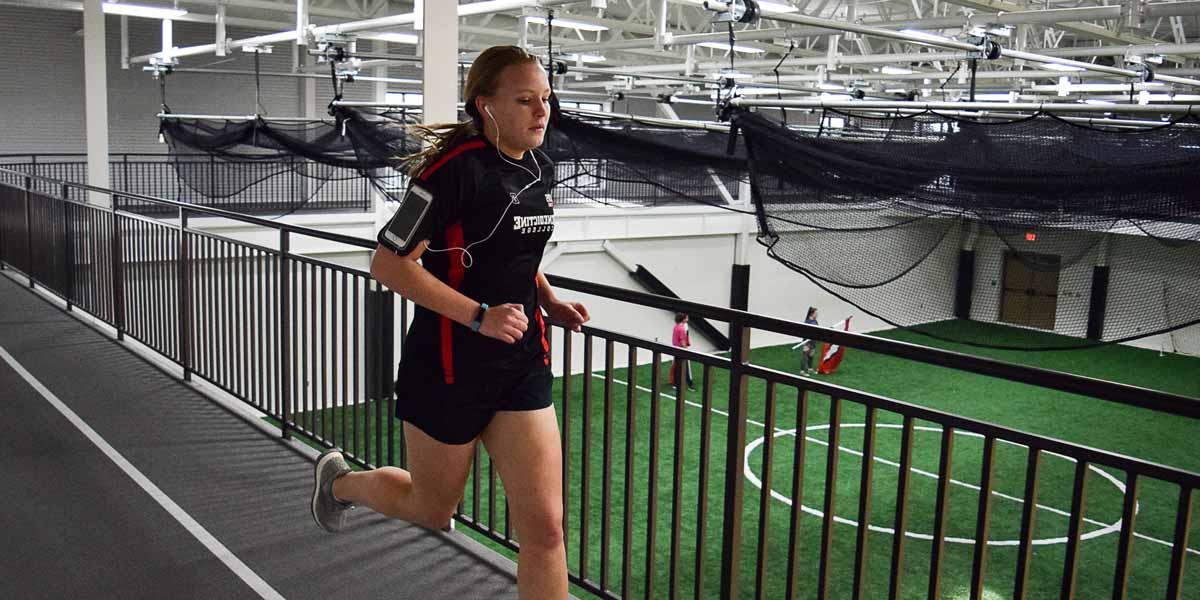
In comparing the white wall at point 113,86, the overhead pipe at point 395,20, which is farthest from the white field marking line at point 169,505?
the white wall at point 113,86

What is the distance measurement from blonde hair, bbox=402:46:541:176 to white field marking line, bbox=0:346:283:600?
1.56 meters

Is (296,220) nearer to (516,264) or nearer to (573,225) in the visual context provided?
(573,225)

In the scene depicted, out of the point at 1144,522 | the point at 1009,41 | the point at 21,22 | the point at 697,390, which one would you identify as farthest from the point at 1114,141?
the point at 21,22

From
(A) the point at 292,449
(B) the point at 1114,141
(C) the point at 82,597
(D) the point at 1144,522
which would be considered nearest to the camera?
(C) the point at 82,597

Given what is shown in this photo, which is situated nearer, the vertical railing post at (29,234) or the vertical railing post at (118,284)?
the vertical railing post at (118,284)

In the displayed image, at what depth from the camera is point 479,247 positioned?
2.36 metres

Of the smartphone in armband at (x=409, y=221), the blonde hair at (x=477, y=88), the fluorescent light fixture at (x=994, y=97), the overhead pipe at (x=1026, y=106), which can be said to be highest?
the fluorescent light fixture at (x=994, y=97)

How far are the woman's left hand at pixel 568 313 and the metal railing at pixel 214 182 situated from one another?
1283 centimetres

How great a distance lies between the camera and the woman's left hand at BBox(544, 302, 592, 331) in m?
2.77

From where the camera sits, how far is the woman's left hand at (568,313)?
9.10ft

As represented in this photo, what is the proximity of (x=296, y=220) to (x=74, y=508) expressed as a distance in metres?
10.2

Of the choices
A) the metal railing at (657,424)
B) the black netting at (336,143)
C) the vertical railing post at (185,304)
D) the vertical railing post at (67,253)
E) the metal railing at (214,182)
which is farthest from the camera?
the metal railing at (214,182)

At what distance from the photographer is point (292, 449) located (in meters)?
4.64

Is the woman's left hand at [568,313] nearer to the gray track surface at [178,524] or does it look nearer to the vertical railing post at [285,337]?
the gray track surface at [178,524]
